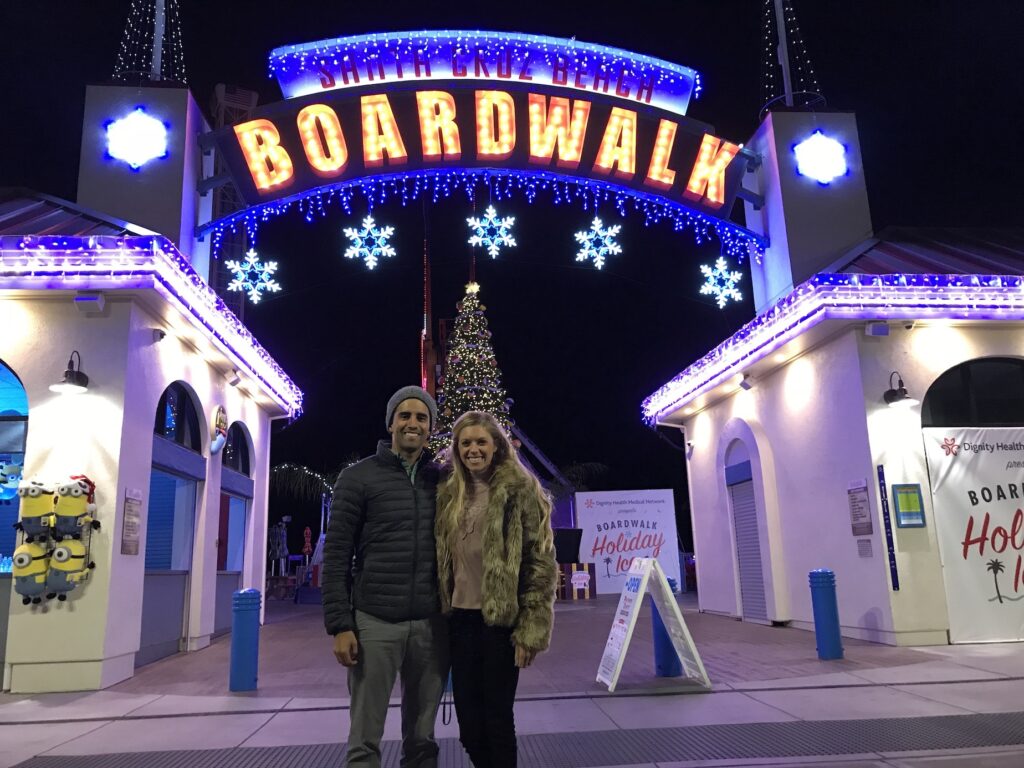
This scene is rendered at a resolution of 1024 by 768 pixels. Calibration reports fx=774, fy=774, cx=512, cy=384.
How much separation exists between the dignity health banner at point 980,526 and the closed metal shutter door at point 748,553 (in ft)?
10.4

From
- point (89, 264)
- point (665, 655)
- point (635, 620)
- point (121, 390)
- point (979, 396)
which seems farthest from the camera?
point (979, 396)

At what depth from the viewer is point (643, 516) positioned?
19625 millimetres

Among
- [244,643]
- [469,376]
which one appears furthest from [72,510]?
[469,376]

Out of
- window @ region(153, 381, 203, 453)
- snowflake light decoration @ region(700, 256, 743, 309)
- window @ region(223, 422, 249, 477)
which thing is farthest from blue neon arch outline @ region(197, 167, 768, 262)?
window @ region(223, 422, 249, 477)

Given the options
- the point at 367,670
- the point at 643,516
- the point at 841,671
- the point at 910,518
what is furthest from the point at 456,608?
the point at 643,516

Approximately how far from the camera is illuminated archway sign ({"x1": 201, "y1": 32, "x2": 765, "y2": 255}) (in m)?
9.66

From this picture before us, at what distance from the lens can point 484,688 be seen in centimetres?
320

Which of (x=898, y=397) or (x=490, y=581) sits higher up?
(x=898, y=397)

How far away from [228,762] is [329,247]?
20.5 metres

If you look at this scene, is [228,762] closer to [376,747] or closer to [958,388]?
[376,747]

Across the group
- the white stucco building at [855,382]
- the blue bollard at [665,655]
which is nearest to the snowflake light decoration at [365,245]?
the white stucco building at [855,382]

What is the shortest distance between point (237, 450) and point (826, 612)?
9320 millimetres

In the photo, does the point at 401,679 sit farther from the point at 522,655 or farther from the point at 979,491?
the point at 979,491

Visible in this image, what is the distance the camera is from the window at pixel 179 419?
8.93m
